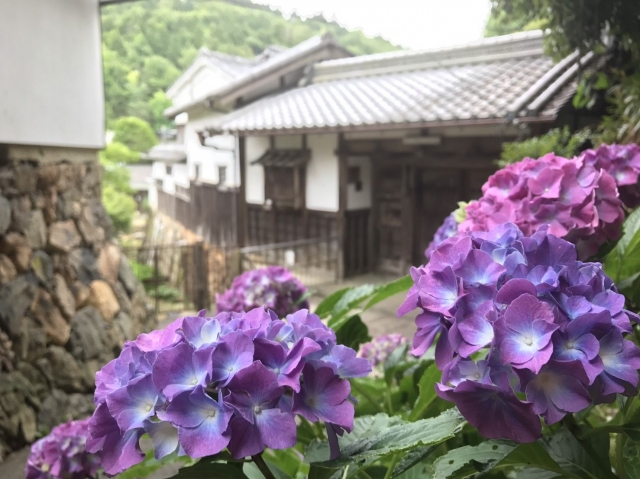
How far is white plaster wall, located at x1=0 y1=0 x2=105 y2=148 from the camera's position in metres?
2.10

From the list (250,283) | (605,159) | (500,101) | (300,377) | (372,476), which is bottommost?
(372,476)

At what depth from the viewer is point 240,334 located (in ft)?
1.46

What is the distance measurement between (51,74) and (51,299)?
3.77 feet

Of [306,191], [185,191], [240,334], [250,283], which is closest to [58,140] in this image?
[250,283]

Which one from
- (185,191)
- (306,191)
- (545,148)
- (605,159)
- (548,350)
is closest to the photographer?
(548,350)

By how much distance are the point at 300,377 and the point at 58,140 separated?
259 cm

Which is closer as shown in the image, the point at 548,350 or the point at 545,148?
the point at 548,350

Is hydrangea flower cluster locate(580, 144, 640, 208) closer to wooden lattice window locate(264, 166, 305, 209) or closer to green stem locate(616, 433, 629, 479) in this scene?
green stem locate(616, 433, 629, 479)

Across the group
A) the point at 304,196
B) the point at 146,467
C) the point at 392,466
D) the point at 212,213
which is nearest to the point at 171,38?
the point at 212,213

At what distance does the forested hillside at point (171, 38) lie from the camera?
1189 centimetres

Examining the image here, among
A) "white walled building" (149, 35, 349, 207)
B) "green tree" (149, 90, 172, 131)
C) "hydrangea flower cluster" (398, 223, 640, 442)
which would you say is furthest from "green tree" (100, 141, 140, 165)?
"hydrangea flower cluster" (398, 223, 640, 442)

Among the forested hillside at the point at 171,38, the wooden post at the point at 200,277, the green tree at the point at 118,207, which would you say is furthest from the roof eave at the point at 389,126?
the forested hillside at the point at 171,38

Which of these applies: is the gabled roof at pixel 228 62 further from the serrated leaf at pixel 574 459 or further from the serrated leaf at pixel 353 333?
the serrated leaf at pixel 574 459

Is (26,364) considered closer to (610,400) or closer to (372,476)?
(372,476)
